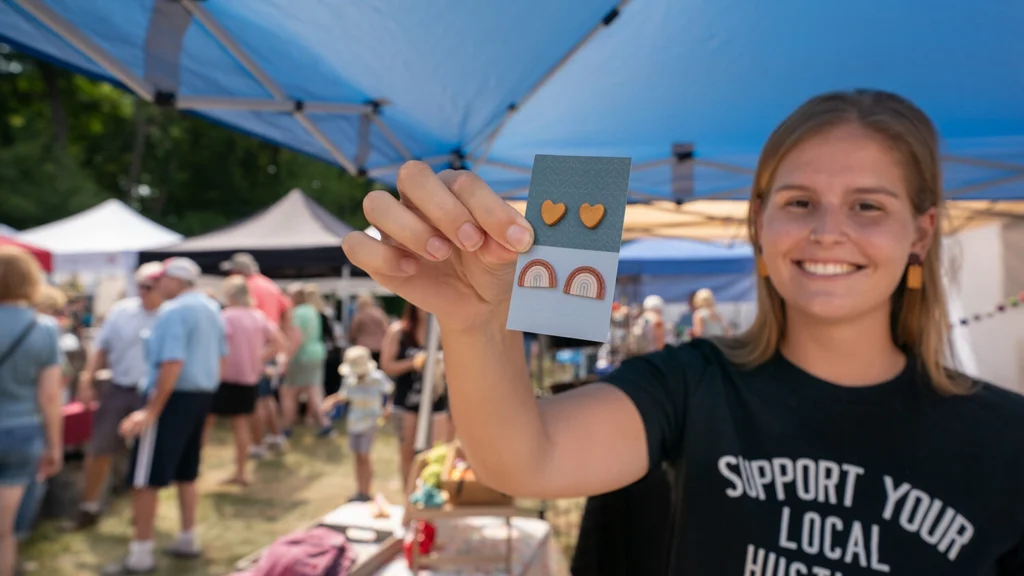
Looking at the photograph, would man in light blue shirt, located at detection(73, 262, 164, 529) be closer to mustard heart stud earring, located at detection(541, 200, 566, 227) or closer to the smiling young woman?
the smiling young woman

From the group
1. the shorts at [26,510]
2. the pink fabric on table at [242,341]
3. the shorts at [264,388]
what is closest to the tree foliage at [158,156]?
the shorts at [264,388]

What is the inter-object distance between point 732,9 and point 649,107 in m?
0.75

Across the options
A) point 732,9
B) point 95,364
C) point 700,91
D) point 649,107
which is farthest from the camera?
point 95,364

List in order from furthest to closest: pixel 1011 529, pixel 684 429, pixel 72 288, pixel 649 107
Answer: pixel 72 288
pixel 649 107
pixel 684 429
pixel 1011 529

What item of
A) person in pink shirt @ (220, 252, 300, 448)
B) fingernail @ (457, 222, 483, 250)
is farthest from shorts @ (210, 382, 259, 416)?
fingernail @ (457, 222, 483, 250)

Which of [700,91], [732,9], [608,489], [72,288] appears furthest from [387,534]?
[72,288]

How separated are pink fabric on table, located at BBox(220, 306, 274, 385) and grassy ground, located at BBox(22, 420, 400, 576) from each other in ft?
3.22

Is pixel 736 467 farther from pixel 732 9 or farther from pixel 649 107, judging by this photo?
pixel 649 107

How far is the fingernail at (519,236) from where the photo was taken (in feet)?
2.37

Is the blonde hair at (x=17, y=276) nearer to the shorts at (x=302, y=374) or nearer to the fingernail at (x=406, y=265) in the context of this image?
the fingernail at (x=406, y=265)

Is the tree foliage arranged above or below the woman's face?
above

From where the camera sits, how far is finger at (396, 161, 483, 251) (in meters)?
0.74

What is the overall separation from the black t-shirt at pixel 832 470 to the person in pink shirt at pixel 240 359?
15.7 ft

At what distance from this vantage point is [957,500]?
1017 millimetres
